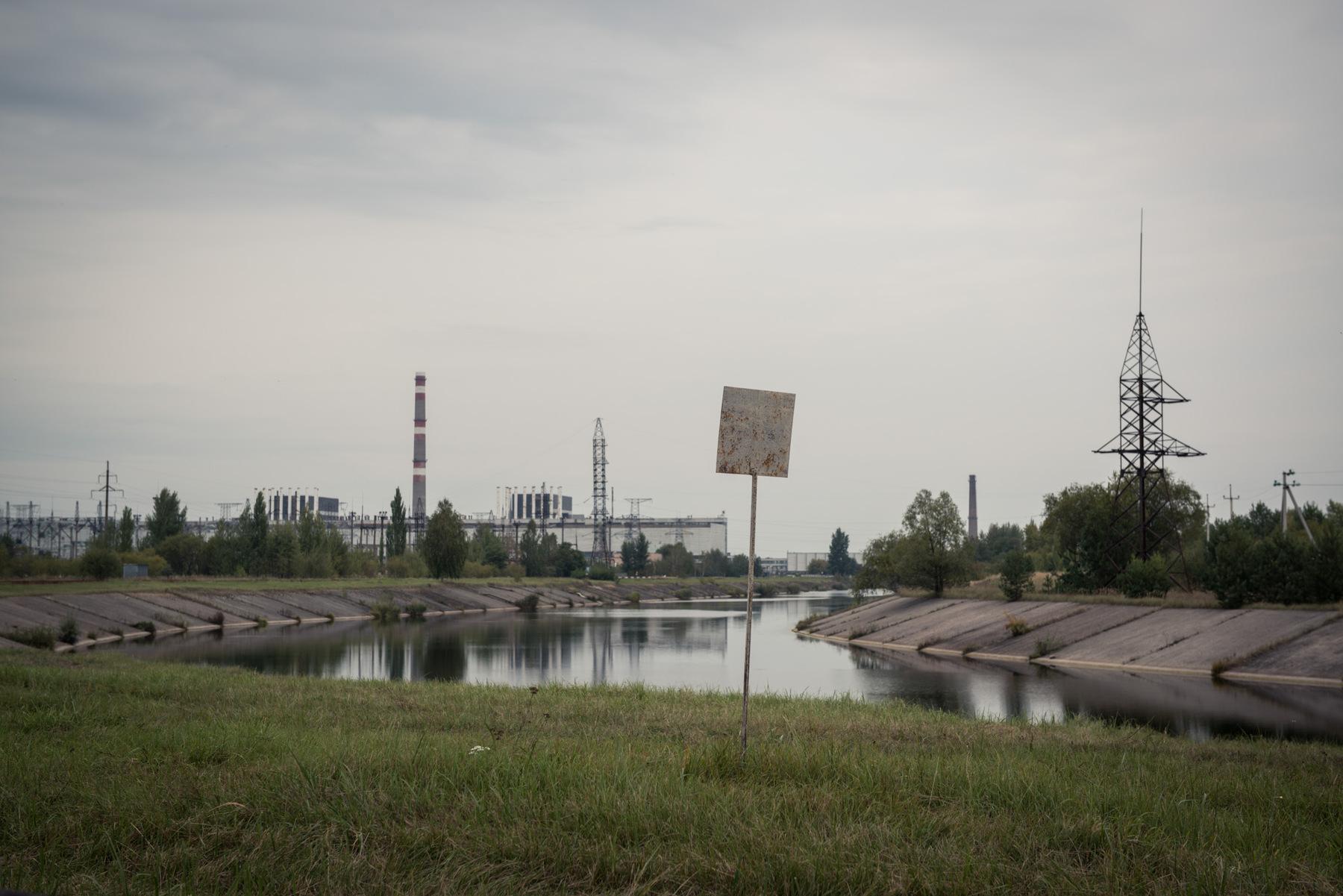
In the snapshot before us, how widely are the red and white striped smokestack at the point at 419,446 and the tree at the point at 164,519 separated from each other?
49.9m

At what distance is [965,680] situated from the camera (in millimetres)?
35844

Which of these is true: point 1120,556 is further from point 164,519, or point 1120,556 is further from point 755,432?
point 164,519

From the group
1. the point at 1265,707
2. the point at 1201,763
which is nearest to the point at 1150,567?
the point at 1265,707

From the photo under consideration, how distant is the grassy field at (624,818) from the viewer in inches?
256

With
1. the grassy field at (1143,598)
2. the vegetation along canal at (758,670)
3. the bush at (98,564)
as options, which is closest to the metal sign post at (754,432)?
the vegetation along canal at (758,670)

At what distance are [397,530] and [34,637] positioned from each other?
8781cm

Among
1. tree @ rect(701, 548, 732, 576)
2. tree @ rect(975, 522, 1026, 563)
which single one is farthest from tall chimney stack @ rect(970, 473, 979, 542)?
tree @ rect(701, 548, 732, 576)

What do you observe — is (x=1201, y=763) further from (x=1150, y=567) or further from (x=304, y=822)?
(x=1150, y=567)

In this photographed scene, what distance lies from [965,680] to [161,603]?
153 feet

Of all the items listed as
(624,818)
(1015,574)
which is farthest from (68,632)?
(1015,574)

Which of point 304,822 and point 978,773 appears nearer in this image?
point 304,822

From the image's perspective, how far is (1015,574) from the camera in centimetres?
5478

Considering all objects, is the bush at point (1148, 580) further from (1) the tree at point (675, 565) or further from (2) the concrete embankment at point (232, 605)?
(1) the tree at point (675, 565)

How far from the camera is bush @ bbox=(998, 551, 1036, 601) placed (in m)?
54.3
